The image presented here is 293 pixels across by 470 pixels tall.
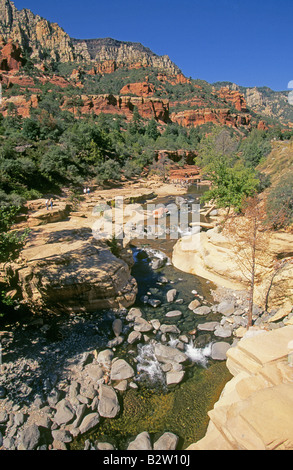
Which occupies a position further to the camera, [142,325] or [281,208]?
[281,208]

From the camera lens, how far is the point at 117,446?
5.23 meters

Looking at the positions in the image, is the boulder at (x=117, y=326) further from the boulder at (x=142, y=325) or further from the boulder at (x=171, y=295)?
the boulder at (x=171, y=295)

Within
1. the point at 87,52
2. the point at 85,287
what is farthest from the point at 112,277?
the point at 87,52

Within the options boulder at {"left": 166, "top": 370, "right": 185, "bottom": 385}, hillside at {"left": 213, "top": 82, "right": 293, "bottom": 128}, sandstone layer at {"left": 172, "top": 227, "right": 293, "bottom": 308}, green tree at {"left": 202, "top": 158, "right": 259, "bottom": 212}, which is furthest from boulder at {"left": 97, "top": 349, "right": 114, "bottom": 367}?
hillside at {"left": 213, "top": 82, "right": 293, "bottom": 128}

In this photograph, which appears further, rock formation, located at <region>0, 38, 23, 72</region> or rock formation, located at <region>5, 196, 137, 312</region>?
rock formation, located at <region>0, 38, 23, 72</region>

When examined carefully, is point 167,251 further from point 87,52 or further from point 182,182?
point 87,52

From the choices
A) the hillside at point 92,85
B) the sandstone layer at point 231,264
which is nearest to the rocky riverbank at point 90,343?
the sandstone layer at point 231,264

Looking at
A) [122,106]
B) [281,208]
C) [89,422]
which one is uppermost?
[122,106]

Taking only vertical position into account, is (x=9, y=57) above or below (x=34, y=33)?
below

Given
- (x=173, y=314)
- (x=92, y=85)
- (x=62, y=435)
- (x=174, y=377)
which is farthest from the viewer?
(x=92, y=85)

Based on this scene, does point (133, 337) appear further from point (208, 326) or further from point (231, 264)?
point (231, 264)

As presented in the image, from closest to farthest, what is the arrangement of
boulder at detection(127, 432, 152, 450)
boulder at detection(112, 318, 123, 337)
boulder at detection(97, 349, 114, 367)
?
1. boulder at detection(127, 432, 152, 450)
2. boulder at detection(97, 349, 114, 367)
3. boulder at detection(112, 318, 123, 337)

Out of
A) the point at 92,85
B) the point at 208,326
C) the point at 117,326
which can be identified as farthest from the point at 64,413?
the point at 92,85

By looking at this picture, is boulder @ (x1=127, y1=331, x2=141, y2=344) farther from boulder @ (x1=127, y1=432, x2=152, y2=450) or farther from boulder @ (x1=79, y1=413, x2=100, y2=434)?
boulder @ (x1=127, y1=432, x2=152, y2=450)
